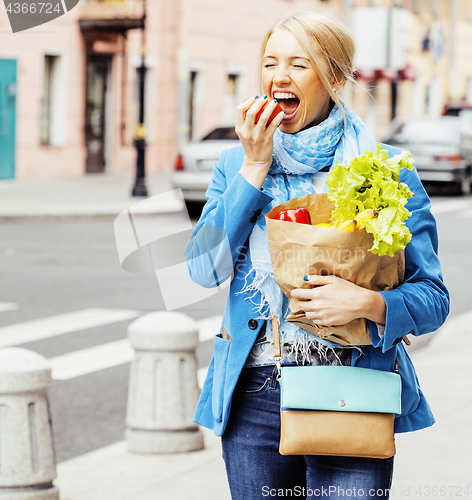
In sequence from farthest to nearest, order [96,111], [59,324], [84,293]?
[96,111]
[84,293]
[59,324]

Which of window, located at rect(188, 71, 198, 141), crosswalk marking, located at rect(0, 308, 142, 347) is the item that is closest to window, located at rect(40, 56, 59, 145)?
window, located at rect(188, 71, 198, 141)

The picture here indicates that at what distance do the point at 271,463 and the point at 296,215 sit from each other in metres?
0.62

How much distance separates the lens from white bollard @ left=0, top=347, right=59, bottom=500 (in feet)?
13.1

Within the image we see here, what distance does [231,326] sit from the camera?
2.18 meters

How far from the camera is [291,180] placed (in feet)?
7.14

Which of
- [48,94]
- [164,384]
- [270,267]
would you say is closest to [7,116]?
[48,94]

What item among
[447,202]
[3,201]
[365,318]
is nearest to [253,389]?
[365,318]

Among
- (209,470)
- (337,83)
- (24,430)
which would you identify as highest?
(337,83)

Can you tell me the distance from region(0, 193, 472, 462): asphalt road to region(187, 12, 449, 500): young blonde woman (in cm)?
19

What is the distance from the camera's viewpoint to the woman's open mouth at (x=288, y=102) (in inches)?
84.1

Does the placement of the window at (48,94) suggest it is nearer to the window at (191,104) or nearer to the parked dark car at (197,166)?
the window at (191,104)

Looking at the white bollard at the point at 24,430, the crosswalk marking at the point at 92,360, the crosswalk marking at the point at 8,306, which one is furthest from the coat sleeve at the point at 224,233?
the crosswalk marking at the point at 8,306

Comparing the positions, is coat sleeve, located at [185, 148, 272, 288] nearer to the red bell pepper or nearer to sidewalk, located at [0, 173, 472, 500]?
the red bell pepper

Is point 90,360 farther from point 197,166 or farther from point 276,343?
point 197,166
